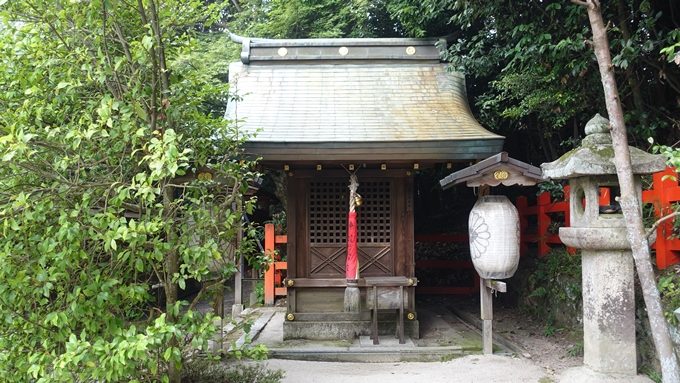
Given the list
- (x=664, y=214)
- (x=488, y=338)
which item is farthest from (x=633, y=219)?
(x=488, y=338)

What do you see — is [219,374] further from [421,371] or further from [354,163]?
[354,163]

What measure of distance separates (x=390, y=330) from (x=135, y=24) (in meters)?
5.80

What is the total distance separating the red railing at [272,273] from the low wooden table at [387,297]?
402 cm

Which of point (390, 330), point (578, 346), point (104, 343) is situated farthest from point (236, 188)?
point (578, 346)

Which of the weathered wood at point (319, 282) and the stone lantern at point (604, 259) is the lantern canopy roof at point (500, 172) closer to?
the stone lantern at point (604, 259)

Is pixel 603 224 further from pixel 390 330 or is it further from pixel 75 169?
pixel 75 169

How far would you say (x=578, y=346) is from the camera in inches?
249

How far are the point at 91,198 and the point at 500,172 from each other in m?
4.90

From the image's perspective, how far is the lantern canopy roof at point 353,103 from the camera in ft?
22.1

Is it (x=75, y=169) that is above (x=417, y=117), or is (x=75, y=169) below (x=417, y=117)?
below

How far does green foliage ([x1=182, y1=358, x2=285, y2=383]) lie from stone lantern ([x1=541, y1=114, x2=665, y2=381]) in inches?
126

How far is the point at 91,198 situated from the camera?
3580mm

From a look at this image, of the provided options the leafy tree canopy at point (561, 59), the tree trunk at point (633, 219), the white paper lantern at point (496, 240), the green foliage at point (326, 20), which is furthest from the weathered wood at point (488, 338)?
the green foliage at point (326, 20)

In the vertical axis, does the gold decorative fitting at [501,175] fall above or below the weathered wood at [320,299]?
above
